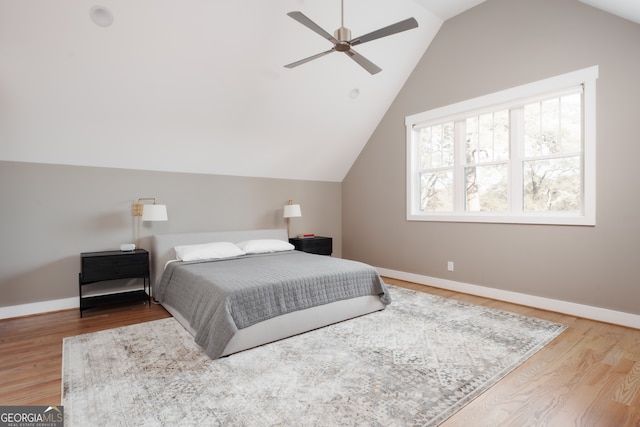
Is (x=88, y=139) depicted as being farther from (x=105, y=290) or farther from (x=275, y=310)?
(x=275, y=310)

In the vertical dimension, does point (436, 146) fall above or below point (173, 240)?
above

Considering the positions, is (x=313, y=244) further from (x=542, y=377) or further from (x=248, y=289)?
(x=542, y=377)

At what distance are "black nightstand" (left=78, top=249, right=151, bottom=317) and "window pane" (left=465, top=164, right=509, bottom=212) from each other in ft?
13.3

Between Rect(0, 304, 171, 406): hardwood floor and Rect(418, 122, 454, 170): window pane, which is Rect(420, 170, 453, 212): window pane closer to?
Rect(418, 122, 454, 170): window pane

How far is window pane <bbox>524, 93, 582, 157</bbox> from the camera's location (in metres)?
3.41

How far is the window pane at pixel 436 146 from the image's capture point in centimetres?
457

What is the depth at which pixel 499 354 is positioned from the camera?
8.08 feet

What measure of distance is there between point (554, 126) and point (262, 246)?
3.67 metres

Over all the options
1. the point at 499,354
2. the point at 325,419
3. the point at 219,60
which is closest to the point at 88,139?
the point at 219,60

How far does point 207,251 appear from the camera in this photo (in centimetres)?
386

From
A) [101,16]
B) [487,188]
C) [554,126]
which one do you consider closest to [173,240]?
[101,16]

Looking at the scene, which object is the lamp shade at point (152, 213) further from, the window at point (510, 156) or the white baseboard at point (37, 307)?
the window at point (510, 156)

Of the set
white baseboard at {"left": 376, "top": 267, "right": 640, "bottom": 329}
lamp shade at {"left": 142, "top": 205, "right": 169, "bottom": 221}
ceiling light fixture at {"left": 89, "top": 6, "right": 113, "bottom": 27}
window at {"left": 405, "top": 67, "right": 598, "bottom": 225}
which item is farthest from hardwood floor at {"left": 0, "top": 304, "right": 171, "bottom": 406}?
window at {"left": 405, "top": 67, "right": 598, "bottom": 225}

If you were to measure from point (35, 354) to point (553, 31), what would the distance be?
556cm
